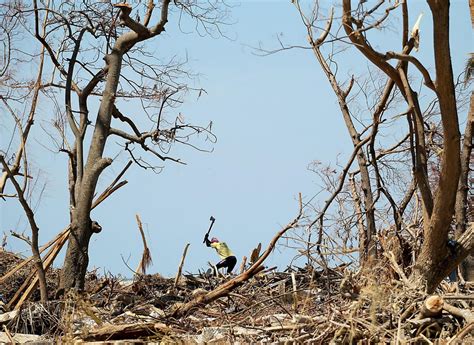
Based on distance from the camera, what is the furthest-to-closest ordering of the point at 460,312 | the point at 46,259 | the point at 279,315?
1. the point at 46,259
2. the point at 279,315
3. the point at 460,312

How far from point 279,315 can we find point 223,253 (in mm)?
5015

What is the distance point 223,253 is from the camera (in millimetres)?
12953

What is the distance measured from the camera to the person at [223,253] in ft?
41.9

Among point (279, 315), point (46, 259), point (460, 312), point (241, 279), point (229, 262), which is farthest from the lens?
point (229, 262)

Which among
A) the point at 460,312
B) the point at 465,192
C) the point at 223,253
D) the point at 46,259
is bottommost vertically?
the point at 460,312

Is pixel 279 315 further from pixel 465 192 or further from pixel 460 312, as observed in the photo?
pixel 465 192

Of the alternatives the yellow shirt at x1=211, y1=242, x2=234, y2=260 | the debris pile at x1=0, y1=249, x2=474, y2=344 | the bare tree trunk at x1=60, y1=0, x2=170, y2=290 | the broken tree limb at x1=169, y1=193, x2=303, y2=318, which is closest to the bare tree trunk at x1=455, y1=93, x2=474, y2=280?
the debris pile at x1=0, y1=249, x2=474, y2=344

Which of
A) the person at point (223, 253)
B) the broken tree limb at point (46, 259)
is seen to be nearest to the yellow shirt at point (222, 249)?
the person at point (223, 253)

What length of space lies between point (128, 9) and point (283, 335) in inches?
217

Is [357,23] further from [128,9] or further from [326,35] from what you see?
[128,9]

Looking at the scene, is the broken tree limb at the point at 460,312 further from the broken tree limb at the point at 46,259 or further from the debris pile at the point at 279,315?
the broken tree limb at the point at 46,259

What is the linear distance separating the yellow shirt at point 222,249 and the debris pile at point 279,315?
7.09ft

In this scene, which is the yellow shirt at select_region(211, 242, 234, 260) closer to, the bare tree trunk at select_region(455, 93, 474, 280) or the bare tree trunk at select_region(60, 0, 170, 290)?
the bare tree trunk at select_region(60, 0, 170, 290)

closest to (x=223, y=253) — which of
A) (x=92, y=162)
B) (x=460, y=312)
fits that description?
(x=92, y=162)
